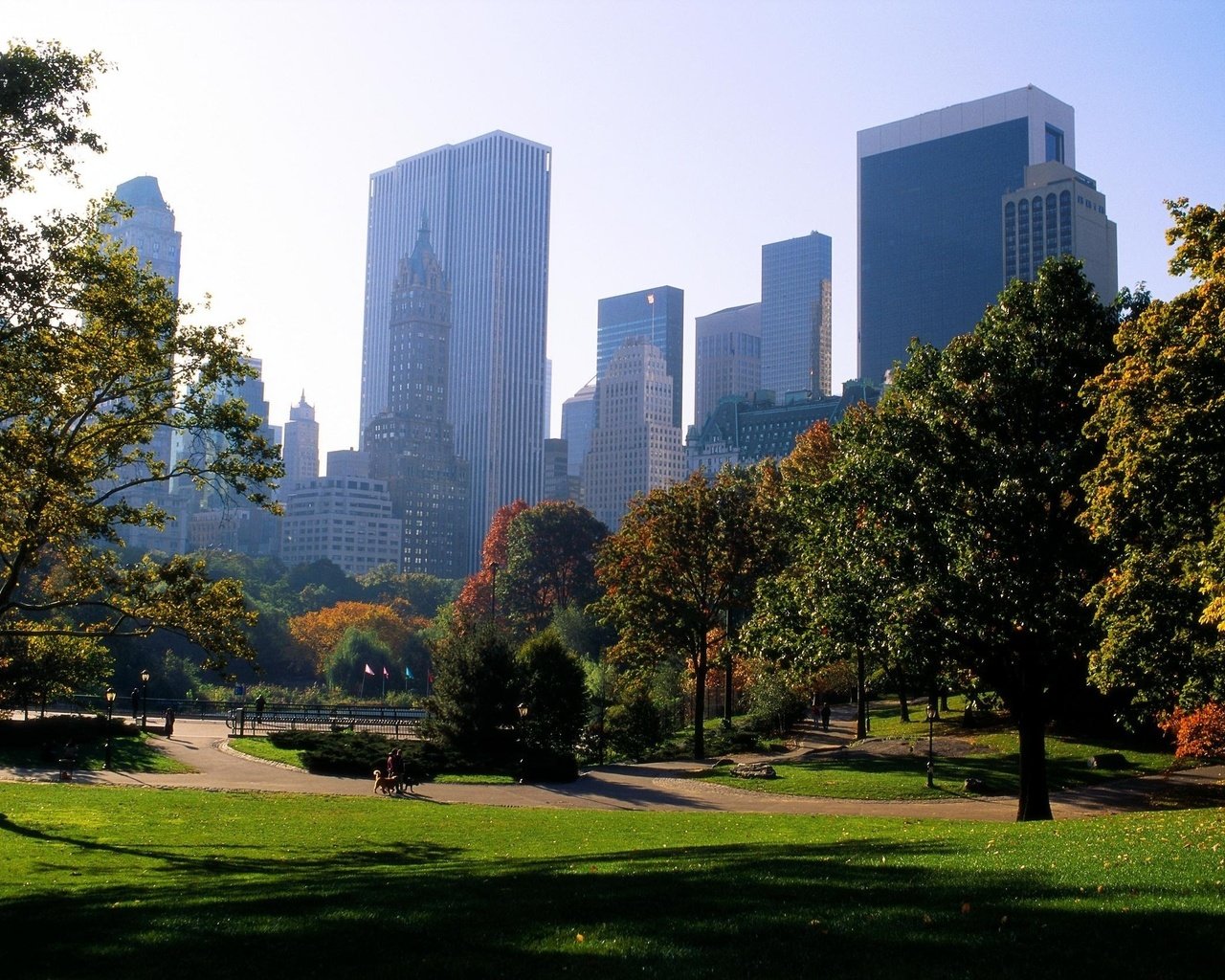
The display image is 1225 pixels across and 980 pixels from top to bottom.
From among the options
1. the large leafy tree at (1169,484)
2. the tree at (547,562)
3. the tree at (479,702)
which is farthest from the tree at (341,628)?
the large leafy tree at (1169,484)

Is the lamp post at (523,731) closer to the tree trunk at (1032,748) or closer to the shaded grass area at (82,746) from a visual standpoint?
the shaded grass area at (82,746)

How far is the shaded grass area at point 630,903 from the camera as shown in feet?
34.9

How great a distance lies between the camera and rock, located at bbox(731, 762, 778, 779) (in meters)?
41.9

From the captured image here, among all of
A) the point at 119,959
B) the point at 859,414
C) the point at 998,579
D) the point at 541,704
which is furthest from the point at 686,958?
the point at 541,704

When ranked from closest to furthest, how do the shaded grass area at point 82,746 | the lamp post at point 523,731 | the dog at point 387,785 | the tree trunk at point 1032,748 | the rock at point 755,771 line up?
the tree trunk at point 1032,748, the dog at point 387,785, the rock at point 755,771, the shaded grass area at point 82,746, the lamp post at point 523,731

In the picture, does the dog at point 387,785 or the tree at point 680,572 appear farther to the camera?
the tree at point 680,572

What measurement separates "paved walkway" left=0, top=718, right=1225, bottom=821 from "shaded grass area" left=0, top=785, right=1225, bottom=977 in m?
10.7

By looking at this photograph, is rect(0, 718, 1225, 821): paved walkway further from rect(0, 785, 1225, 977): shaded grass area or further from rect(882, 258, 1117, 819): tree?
rect(0, 785, 1225, 977): shaded grass area

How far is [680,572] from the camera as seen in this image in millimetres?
54125

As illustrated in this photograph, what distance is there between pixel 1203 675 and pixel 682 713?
1949 inches

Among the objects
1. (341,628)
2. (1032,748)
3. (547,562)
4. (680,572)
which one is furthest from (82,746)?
(547,562)

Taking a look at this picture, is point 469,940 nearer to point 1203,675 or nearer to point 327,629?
point 1203,675

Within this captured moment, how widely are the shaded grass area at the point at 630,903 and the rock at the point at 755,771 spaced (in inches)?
752

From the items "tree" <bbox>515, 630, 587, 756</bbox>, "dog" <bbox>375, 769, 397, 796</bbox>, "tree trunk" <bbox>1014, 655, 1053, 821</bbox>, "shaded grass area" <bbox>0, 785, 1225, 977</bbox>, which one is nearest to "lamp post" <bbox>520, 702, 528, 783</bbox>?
"tree" <bbox>515, 630, 587, 756</bbox>
